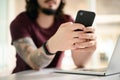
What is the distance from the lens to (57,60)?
121cm

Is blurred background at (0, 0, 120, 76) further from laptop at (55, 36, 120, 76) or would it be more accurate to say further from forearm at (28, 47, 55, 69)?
laptop at (55, 36, 120, 76)

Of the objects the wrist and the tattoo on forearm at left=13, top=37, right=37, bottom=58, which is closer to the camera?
the wrist

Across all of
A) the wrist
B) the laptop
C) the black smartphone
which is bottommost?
the laptop

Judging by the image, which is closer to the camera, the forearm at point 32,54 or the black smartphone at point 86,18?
the black smartphone at point 86,18

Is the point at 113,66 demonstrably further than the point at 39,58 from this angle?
No

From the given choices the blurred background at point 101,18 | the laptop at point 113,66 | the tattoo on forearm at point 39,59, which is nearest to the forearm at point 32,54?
the tattoo on forearm at point 39,59

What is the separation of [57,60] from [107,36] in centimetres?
109

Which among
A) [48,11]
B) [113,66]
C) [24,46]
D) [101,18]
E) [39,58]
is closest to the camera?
[113,66]

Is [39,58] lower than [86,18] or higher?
lower

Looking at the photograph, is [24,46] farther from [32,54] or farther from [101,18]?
[101,18]

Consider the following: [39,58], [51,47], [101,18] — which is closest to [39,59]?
[39,58]

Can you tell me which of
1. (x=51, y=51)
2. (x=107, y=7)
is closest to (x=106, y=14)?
(x=107, y=7)

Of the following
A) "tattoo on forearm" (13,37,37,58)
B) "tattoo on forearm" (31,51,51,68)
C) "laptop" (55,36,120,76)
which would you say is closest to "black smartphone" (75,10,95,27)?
"laptop" (55,36,120,76)

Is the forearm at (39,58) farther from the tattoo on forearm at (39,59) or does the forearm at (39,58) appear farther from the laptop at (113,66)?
the laptop at (113,66)
